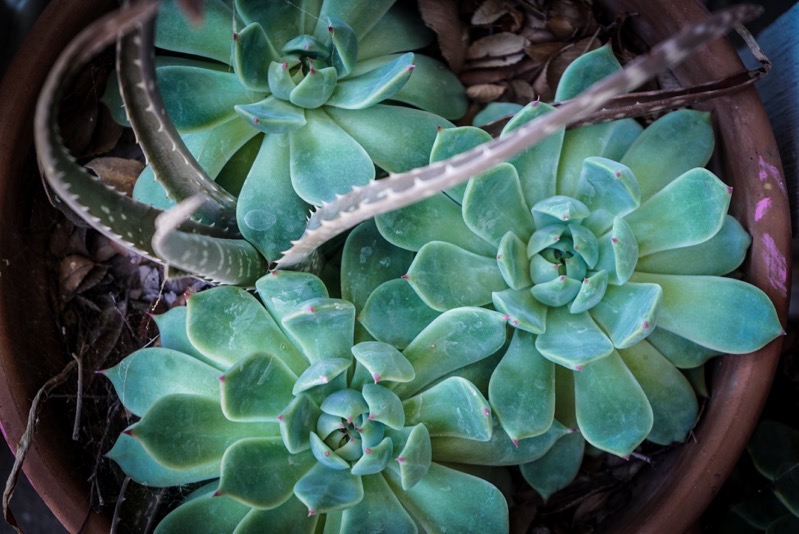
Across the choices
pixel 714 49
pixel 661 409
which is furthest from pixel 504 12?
pixel 661 409

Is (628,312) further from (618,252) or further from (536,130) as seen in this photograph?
(536,130)

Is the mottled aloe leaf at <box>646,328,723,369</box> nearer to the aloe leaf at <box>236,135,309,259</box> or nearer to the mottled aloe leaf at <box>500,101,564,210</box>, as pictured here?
the mottled aloe leaf at <box>500,101,564,210</box>

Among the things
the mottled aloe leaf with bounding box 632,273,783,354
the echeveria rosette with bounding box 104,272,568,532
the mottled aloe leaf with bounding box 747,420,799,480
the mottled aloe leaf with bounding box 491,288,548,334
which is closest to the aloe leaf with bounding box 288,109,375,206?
the echeveria rosette with bounding box 104,272,568,532

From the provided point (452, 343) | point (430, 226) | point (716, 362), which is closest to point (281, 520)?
point (452, 343)

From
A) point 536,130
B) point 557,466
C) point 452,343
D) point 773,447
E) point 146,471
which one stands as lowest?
point 773,447

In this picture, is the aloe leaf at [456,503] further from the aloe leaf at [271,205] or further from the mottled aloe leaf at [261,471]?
the aloe leaf at [271,205]

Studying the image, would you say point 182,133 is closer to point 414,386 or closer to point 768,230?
point 414,386

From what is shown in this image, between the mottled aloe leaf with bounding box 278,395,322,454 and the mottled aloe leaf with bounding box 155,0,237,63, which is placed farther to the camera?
the mottled aloe leaf with bounding box 155,0,237,63
